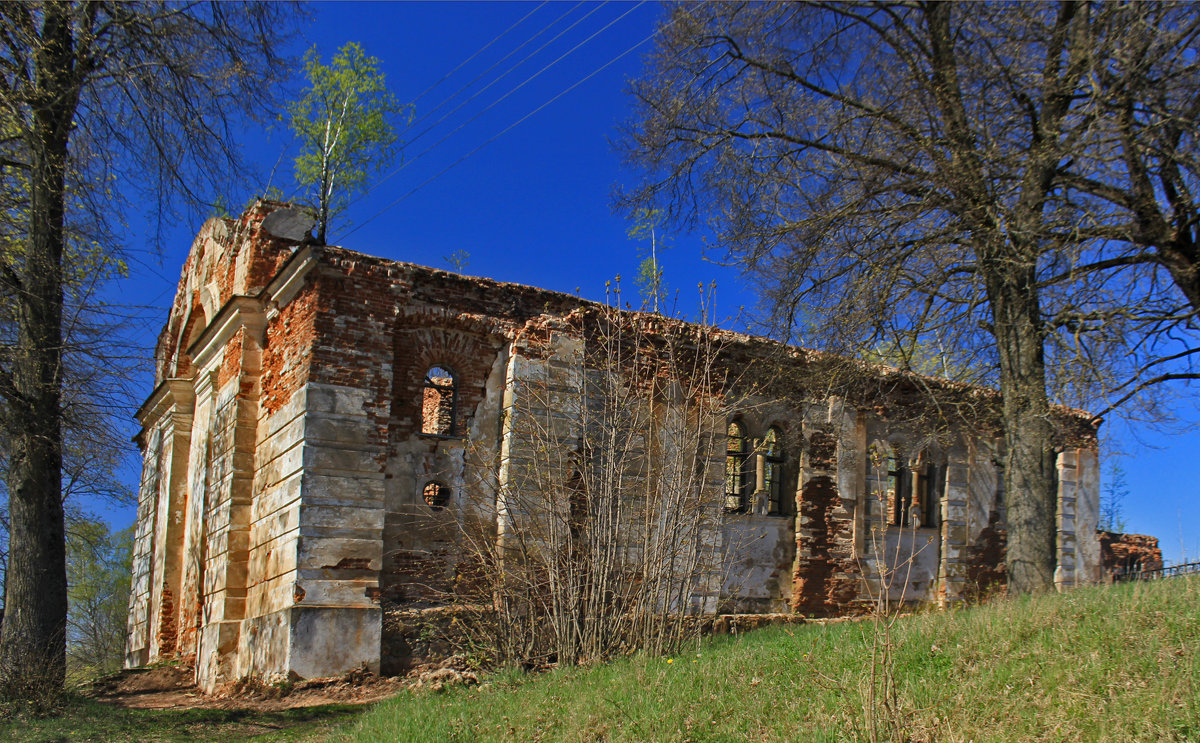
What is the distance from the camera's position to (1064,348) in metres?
11.1

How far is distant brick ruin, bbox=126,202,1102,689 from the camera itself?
12.0 meters

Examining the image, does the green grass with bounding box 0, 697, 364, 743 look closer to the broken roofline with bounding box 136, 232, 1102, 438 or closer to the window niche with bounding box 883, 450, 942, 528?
the broken roofline with bounding box 136, 232, 1102, 438

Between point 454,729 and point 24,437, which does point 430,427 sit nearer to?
point 24,437

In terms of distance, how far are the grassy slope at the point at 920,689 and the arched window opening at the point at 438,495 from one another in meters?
3.37

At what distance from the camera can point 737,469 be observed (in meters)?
16.8

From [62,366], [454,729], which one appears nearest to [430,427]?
[62,366]

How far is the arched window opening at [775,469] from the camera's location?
15.9 m

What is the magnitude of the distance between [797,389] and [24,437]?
10.8m

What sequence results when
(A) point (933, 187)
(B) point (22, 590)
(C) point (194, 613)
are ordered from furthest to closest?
(C) point (194, 613), (A) point (933, 187), (B) point (22, 590)

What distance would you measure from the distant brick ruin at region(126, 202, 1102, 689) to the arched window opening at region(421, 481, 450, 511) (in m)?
0.03

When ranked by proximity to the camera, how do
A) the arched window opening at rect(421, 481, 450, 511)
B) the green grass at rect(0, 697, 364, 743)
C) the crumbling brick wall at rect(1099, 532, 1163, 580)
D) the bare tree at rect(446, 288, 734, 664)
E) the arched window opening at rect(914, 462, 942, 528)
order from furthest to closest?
the crumbling brick wall at rect(1099, 532, 1163, 580) < the arched window opening at rect(914, 462, 942, 528) < the arched window opening at rect(421, 481, 450, 511) < the bare tree at rect(446, 288, 734, 664) < the green grass at rect(0, 697, 364, 743)

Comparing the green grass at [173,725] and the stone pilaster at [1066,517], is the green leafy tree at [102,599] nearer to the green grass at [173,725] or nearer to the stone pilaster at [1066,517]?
the green grass at [173,725]

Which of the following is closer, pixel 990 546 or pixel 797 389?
pixel 797 389

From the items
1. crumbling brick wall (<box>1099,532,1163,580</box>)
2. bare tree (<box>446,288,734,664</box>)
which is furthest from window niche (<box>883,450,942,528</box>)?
crumbling brick wall (<box>1099,532,1163,580</box>)
